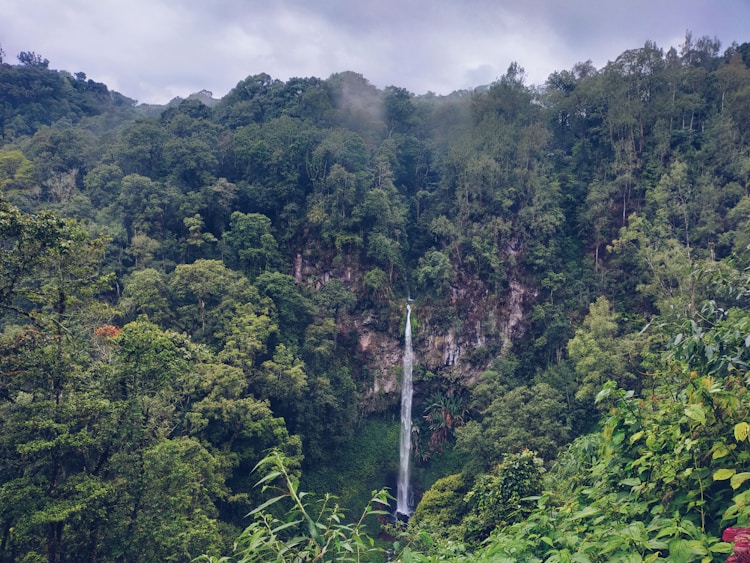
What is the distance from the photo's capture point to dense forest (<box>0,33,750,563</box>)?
732cm

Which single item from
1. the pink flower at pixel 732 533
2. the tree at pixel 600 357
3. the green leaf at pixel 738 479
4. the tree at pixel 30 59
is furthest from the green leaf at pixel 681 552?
the tree at pixel 30 59

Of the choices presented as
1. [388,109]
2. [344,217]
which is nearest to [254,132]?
[344,217]

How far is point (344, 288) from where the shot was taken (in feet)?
58.4

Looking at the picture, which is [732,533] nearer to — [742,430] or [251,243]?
[742,430]

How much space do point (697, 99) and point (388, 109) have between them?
13564mm

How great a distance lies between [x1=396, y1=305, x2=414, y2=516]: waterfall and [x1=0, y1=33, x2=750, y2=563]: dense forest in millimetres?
301

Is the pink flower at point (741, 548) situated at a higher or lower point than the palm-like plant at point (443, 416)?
higher

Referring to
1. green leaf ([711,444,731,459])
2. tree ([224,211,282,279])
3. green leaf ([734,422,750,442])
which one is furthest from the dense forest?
green leaf ([734,422,750,442])

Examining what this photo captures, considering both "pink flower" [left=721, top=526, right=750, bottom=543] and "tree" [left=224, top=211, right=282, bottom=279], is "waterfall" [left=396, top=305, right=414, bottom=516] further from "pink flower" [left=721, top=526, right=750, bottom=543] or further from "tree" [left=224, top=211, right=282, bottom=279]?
"pink flower" [left=721, top=526, right=750, bottom=543]

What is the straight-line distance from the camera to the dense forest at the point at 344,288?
7.32m

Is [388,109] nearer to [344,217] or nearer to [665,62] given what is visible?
[344,217]

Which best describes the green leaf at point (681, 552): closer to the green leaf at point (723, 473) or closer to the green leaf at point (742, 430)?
the green leaf at point (723, 473)

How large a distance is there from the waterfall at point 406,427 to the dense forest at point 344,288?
301mm

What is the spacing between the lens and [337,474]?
15688 mm
